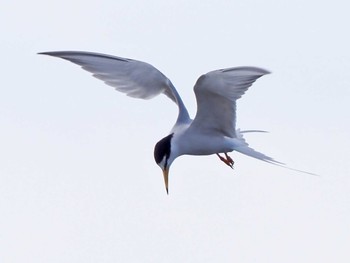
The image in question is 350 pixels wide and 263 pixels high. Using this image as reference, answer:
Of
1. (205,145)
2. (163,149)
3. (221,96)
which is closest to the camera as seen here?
(221,96)

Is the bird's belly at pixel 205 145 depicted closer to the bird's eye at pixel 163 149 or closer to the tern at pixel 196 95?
the tern at pixel 196 95

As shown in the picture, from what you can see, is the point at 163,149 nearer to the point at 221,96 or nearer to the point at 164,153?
the point at 164,153

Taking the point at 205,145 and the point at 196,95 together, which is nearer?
the point at 196,95

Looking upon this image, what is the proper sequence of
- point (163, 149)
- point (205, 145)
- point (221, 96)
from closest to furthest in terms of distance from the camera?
point (221, 96) < point (163, 149) < point (205, 145)

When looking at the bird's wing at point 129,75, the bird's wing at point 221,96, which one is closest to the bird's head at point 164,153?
the bird's wing at point 221,96

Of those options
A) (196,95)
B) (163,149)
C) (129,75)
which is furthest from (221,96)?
(129,75)

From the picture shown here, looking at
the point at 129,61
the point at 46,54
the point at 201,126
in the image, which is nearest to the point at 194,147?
the point at 201,126
